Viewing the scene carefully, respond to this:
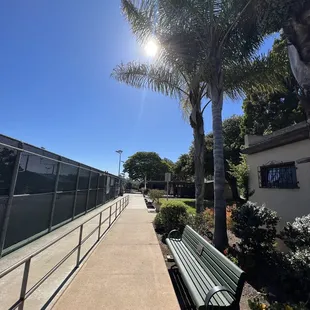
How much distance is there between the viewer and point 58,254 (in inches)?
216

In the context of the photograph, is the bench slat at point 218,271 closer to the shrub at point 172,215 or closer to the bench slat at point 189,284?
the bench slat at point 189,284

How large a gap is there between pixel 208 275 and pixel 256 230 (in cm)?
264

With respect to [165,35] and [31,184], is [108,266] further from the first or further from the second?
[165,35]

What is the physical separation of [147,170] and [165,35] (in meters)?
63.0

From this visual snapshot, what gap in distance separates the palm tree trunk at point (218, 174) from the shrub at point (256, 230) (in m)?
0.46

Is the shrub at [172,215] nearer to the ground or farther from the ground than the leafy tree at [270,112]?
nearer to the ground

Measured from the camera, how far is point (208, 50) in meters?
6.69

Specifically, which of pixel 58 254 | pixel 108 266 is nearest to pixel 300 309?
pixel 108 266

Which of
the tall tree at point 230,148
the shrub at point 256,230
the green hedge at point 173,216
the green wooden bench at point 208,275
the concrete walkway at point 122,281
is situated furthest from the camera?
the tall tree at point 230,148

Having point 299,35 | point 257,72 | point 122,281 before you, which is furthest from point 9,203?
point 257,72

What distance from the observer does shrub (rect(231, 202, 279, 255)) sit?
5457 mm

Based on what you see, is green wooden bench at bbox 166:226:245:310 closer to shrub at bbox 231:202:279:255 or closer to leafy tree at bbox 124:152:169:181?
shrub at bbox 231:202:279:255

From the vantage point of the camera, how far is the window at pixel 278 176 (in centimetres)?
666

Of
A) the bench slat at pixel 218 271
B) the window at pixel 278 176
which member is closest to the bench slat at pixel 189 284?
the bench slat at pixel 218 271
